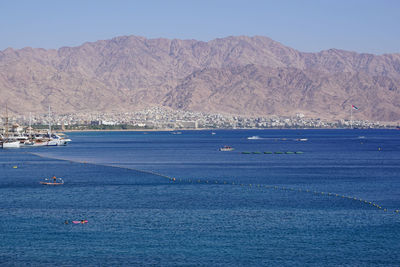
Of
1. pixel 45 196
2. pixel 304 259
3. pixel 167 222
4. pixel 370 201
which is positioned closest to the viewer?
pixel 304 259

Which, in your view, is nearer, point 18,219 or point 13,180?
point 18,219

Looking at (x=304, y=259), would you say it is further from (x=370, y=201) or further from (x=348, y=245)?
(x=370, y=201)

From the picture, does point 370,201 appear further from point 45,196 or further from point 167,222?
point 45,196

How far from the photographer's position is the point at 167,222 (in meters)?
66.9

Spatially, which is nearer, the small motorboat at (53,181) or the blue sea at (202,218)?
the blue sea at (202,218)

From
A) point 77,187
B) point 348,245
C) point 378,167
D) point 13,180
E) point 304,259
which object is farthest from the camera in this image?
point 378,167

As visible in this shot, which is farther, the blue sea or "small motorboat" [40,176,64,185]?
"small motorboat" [40,176,64,185]

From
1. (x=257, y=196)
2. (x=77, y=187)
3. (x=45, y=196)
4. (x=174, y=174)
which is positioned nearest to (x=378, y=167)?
(x=174, y=174)

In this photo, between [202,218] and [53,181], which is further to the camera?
[53,181]

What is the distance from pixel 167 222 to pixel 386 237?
2047 centimetres

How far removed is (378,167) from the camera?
133375mm

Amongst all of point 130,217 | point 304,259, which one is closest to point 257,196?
point 130,217

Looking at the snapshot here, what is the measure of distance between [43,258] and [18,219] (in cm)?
1617

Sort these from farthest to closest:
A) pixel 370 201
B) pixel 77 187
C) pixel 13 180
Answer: pixel 13 180
pixel 77 187
pixel 370 201
